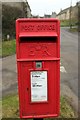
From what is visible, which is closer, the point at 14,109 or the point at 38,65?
the point at 38,65

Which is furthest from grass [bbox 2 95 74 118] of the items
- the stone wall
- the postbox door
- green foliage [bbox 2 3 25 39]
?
the stone wall

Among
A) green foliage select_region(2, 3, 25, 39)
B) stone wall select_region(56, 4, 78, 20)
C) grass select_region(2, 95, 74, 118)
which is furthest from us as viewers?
stone wall select_region(56, 4, 78, 20)

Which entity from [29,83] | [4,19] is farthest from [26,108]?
[4,19]

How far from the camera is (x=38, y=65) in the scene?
4.09 meters

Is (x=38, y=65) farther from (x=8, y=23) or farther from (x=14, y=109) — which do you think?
(x=8, y=23)

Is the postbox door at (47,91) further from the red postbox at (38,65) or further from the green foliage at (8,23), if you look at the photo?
the green foliage at (8,23)

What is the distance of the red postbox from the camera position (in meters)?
4.04

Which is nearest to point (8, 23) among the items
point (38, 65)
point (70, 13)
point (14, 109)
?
point (14, 109)

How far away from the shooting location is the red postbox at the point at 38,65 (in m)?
4.04

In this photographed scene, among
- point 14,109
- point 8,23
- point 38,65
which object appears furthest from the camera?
point 8,23

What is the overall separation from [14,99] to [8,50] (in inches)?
449

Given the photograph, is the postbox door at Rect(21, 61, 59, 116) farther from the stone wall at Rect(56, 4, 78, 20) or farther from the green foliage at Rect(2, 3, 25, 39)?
the stone wall at Rect(56, 4, 78, 20)

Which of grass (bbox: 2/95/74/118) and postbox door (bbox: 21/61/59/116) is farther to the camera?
grass (bbox: 2/95/74/118)

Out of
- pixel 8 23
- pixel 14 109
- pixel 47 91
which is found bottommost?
pixel 14 109
